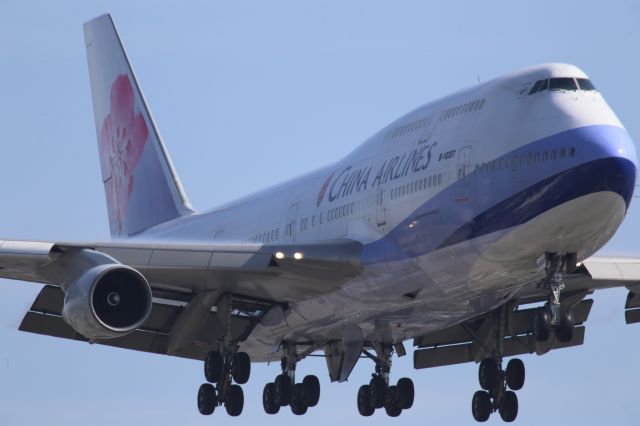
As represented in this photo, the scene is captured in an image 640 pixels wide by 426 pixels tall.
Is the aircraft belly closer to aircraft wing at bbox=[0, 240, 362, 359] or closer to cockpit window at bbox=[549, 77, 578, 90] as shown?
aircraft wing at bbox=[0, 240, 362, 359]

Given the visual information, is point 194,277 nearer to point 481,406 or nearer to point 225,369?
point 225,369

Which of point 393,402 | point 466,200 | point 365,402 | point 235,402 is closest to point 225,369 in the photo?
point 235,402

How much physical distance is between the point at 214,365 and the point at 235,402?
1461 mm

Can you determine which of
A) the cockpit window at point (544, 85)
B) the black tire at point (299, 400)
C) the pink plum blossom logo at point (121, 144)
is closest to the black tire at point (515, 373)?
the black tire at point (299, 400)

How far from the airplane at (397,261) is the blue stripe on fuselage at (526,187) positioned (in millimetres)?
29

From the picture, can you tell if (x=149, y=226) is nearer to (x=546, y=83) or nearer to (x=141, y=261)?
(x=141, y=261)

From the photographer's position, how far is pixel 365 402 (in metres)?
36.0

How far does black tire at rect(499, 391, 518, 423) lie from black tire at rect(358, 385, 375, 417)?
137 inches

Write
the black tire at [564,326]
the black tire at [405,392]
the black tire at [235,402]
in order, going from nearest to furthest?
the black tire at [564,326] → the black tire at [235,402] → the black tire at [405,392]

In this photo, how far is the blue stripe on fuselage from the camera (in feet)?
80.6

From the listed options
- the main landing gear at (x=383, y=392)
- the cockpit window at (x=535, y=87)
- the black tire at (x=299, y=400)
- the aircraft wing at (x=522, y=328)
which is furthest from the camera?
the black tire at (x=299, y=400)

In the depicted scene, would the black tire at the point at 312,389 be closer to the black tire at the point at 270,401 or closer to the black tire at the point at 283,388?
the black tire at the point at 283,388

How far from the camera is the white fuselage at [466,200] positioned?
Result: 24922 millimetres

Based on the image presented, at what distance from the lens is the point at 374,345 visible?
35.0 meters
